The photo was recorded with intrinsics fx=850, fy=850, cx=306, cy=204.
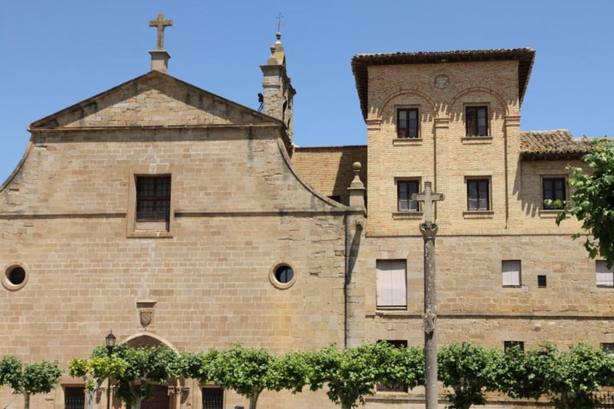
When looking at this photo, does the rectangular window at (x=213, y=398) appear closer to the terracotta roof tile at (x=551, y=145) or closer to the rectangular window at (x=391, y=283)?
the rectangular window at (x=391, y=283)

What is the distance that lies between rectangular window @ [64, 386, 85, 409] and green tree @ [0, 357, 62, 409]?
5.27ft

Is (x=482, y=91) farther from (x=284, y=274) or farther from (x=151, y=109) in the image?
(x=151, y=109)

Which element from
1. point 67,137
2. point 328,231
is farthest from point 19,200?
point 328,231

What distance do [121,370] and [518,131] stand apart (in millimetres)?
14448

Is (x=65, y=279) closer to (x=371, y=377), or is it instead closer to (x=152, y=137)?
(x=152, y=137)

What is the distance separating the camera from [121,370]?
2261 cm

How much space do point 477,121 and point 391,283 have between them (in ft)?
19.9

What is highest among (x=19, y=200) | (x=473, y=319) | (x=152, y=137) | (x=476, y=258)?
(x=152, y=137)

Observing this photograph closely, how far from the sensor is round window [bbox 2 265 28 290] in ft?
87.8

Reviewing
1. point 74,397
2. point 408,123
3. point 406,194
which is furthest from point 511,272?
point 74,397

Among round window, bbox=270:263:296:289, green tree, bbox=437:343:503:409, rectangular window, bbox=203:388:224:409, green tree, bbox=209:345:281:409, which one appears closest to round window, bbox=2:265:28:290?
rectangular window, bbox=203:388:224:409

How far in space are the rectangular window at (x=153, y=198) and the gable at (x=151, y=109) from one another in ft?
5.95

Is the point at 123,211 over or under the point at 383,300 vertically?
over

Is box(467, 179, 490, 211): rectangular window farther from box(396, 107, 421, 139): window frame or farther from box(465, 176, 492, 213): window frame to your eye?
box(396, 107, 421, 139): window frame
